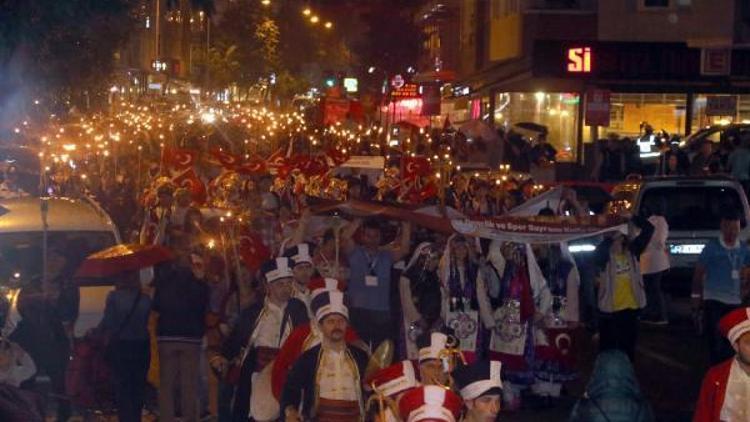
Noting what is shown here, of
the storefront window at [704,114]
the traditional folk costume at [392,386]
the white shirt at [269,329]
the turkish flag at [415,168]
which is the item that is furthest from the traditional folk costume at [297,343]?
the storefront window at [704,114]

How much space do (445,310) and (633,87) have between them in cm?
2423

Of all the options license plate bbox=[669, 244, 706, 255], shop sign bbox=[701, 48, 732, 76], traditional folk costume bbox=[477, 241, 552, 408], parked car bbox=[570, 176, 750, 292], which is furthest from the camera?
shop sign bbox=[701, 48, 732, 76]

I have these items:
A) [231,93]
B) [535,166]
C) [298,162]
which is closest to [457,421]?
[298,162]

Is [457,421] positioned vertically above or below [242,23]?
below

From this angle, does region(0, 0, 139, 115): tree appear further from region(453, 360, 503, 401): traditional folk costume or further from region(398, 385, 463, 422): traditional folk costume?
region(398, 385, 463, 422): traditional folk costume

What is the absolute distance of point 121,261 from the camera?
1103cm

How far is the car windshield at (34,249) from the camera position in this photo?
12.9 m

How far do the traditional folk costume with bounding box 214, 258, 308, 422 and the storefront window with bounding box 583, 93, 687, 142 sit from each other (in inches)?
1056

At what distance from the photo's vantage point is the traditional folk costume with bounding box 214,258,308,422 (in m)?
9.62

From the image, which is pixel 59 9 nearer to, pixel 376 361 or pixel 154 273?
pixel 154 273

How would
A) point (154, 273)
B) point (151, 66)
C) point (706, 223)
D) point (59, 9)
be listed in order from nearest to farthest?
point (59, 9)
point (154, 273)
point (706, 223)
point (151, 66)

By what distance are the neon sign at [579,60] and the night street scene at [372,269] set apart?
45mm

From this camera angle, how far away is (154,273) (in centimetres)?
1223

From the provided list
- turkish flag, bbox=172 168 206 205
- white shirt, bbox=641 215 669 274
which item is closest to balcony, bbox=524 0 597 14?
turkish flag, bbox=172 168 206 205
